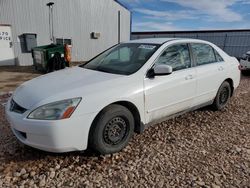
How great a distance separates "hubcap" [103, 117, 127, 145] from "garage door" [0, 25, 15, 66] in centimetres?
1224

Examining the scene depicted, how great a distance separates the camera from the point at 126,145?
11.0 ft

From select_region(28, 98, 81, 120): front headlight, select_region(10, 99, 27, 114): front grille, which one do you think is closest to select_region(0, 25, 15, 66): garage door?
select_region(10, 99, 27, 114): front grille

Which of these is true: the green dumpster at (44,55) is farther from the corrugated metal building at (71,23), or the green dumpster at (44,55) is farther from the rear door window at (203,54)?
the rear door window at (203,54)

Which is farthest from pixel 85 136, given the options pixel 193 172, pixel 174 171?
pixel 193 172

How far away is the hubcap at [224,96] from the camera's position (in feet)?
16.4

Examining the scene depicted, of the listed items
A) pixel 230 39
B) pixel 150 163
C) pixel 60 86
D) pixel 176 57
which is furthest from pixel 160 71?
pixel 230 39

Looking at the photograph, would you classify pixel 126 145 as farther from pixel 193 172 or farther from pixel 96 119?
pixel 193 172

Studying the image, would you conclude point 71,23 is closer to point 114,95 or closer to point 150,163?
point 114,95

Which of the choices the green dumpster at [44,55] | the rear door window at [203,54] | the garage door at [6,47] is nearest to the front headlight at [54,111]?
the rear door window at [203,54]

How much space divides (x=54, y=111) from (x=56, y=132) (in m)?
0.24

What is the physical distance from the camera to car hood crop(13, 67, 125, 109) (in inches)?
110

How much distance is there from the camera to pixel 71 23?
52.4 feet

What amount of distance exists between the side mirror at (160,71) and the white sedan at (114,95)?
14 millimetres

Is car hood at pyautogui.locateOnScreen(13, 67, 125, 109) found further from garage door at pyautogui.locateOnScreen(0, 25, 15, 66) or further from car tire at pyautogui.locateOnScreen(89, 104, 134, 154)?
garage door at pyautogui.locateOnScreen(0, 25, 15, 66)
